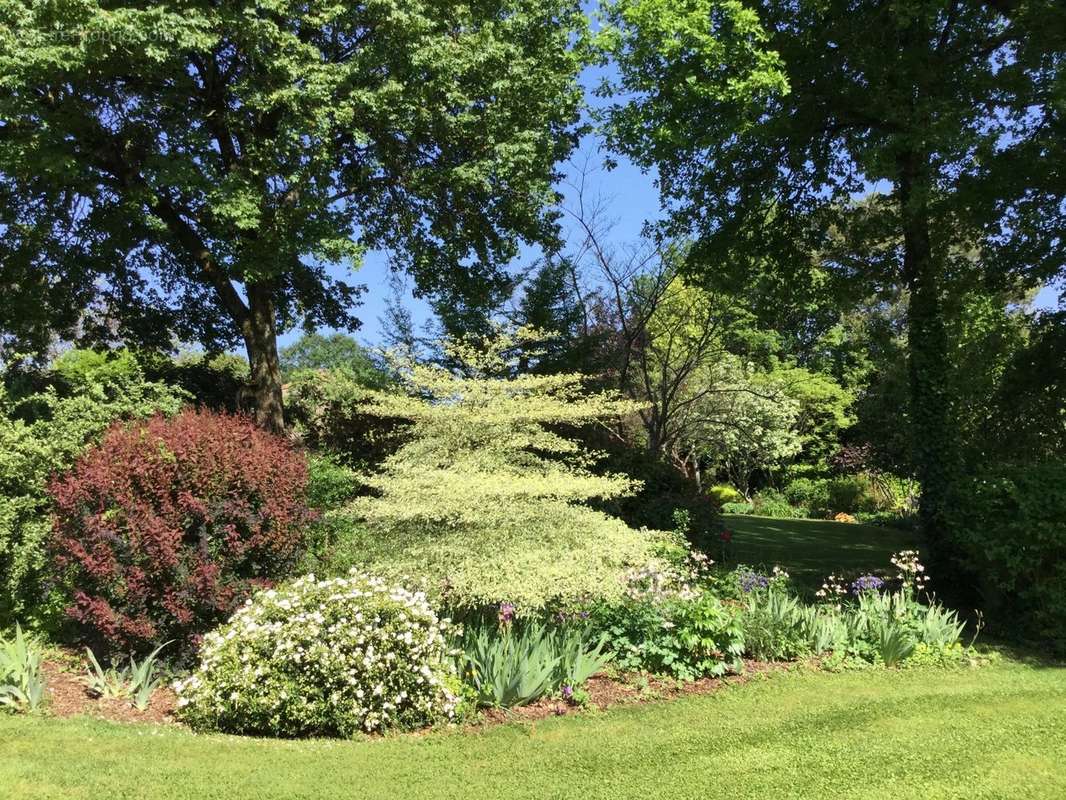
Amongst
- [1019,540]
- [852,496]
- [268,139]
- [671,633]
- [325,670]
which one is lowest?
[325,670]

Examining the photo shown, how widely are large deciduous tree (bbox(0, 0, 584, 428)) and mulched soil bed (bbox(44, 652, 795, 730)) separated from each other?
5930mm

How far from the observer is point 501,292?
48.0 ft

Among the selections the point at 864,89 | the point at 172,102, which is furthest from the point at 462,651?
the point at 172,102

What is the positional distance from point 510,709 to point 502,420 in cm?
235

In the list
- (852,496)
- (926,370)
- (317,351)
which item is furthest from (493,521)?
(317,351)

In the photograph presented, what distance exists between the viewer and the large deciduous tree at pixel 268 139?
9.34m

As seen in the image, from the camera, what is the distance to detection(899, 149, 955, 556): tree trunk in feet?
30.9

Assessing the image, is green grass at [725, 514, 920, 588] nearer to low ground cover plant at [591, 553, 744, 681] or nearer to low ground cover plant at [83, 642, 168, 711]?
low ground cover plant at [591, 553, 744, 681]

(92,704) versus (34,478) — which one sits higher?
(34,478)

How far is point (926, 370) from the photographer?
976cm

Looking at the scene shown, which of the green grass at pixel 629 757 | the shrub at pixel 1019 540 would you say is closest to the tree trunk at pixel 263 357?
the green grass at pixel 629 757

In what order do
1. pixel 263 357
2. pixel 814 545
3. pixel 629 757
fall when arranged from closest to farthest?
pixel 629 757, pixel 263 357, pixel 814 545

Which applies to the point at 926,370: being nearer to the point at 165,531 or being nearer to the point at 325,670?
the point at 325,670

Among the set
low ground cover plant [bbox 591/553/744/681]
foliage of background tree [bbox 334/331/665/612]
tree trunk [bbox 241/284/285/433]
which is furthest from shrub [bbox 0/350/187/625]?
low ground cover plant [bbox 591/553/744/681]
